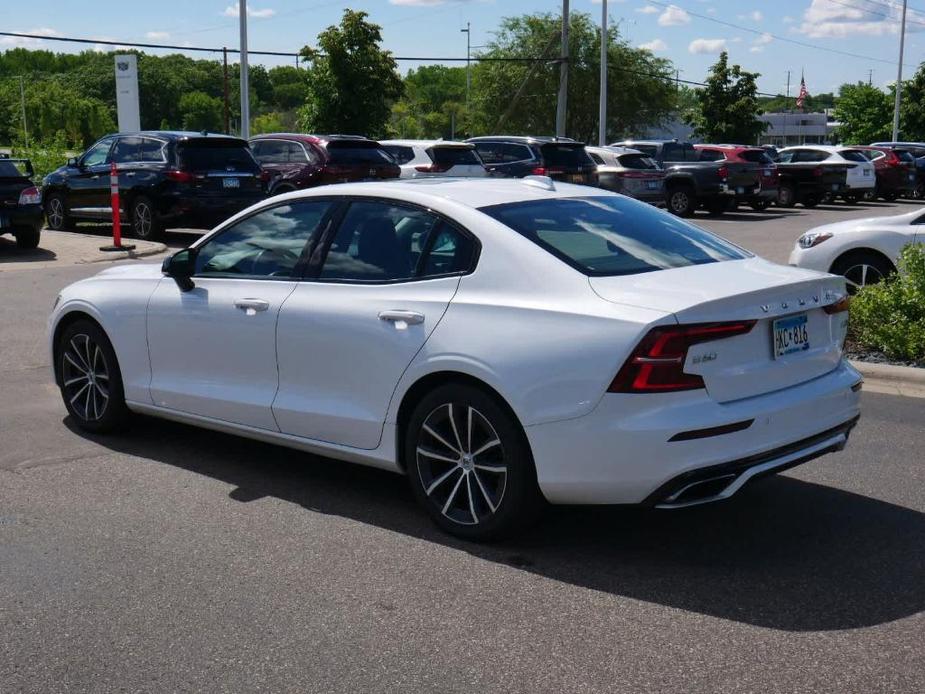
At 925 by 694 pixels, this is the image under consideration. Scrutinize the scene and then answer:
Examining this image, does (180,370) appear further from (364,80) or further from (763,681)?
(364,80)

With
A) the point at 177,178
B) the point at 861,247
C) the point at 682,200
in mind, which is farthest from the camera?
the point at 682,200

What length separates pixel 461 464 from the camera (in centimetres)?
505

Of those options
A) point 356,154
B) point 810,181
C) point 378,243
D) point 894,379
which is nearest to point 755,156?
point 810,181

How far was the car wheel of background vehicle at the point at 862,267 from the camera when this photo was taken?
11.2 metres

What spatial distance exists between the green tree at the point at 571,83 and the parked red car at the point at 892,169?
35.3 meters

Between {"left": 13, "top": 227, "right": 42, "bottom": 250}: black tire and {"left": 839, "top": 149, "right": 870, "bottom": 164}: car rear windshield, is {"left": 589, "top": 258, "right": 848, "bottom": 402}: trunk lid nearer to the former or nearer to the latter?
{"left": 13, "top": 227, "right": 42, "bottom": 250}: black tire

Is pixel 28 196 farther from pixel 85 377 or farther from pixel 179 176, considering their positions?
pixel 85 377

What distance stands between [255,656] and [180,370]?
264 cm

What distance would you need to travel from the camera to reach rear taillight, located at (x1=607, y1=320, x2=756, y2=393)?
14.7 feet

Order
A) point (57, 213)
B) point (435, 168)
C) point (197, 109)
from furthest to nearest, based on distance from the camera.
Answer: point (197, 109), point (435, 168), point (57, 213)

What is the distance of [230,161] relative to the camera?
19172mm

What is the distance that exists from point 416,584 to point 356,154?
54.2ft

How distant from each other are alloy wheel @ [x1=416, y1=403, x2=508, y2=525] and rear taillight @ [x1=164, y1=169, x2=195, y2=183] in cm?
1445

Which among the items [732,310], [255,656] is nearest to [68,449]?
[255,656]
